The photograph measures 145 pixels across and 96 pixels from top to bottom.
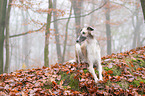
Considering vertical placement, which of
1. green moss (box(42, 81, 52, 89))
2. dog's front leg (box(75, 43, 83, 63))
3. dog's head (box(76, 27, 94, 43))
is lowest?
green moss (box(42, 81, 52, 89))

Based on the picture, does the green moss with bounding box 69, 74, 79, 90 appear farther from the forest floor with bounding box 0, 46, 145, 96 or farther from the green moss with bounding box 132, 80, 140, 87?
the green moss with bounding box 132, 80, 140, 87

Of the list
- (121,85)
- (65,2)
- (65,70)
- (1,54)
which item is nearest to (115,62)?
(121,85)

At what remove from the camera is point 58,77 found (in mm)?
5039

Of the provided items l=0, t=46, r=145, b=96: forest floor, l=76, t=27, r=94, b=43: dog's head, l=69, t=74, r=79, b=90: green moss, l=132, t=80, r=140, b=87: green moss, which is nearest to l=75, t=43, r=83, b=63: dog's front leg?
l=0, t=46, r=145, b=96: forest floor

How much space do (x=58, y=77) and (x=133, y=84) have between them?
232 cm

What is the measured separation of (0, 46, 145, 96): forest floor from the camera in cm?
415

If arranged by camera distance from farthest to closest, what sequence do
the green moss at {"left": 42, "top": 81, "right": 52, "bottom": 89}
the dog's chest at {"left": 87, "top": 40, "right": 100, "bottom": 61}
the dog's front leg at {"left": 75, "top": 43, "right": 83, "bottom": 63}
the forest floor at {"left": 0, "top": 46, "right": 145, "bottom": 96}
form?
the dog's front leg at {"left": 75, "top": 43, "right": 83, "bottom": 63}
the green moss at {"left": 42, "top": 81, "right": 52, "bottom": 89}
the dog's chest at {"left": 87, "top": 40, "right": 100, "bottom": 61}
the forest floor at {"left": 0, "top": 46, "right": 145, "bottom": 96}

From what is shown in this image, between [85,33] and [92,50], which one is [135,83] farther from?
[85,33]

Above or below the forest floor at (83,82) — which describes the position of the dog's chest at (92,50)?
above

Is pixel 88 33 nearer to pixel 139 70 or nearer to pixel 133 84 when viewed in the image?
pixel 133 84

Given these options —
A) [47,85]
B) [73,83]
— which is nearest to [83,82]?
[73,83]

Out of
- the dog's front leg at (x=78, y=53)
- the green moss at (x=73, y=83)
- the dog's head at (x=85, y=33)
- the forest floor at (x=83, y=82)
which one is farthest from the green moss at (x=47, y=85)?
the dog's head at (x=85, y=33)

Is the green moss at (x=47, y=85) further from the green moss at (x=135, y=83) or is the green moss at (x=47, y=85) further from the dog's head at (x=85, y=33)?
the green moss at (x=135, y=83)

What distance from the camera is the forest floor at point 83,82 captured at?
415 centimetres
